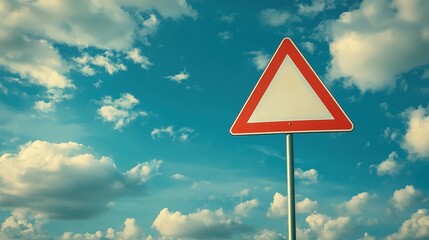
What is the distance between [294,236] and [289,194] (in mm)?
279

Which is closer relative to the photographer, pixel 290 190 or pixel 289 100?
pixel 290 190

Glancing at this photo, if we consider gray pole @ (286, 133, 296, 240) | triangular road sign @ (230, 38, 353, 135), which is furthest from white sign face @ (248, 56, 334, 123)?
gray pole @ (286, 133, 296, 240)

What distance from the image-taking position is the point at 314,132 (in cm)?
277

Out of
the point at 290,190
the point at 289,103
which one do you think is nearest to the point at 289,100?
the point at 289,103

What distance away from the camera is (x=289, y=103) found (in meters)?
2.91

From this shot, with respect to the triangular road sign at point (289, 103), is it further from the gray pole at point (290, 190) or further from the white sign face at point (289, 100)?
the gray pole at point (290, 190)

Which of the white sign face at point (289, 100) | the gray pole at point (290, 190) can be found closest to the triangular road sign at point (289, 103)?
the white sign face at point (289, 100)

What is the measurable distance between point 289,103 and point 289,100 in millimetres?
26

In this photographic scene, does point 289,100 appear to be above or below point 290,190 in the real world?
above

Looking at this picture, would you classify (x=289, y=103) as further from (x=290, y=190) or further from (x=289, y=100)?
(x=290, y=190)

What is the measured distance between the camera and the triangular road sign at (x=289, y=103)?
9.19 feet

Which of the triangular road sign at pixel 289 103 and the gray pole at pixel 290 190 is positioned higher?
the triangular road sign at pixel 289 103

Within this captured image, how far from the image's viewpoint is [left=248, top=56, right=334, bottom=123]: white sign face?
285 cm

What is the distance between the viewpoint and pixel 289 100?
2.92 m
